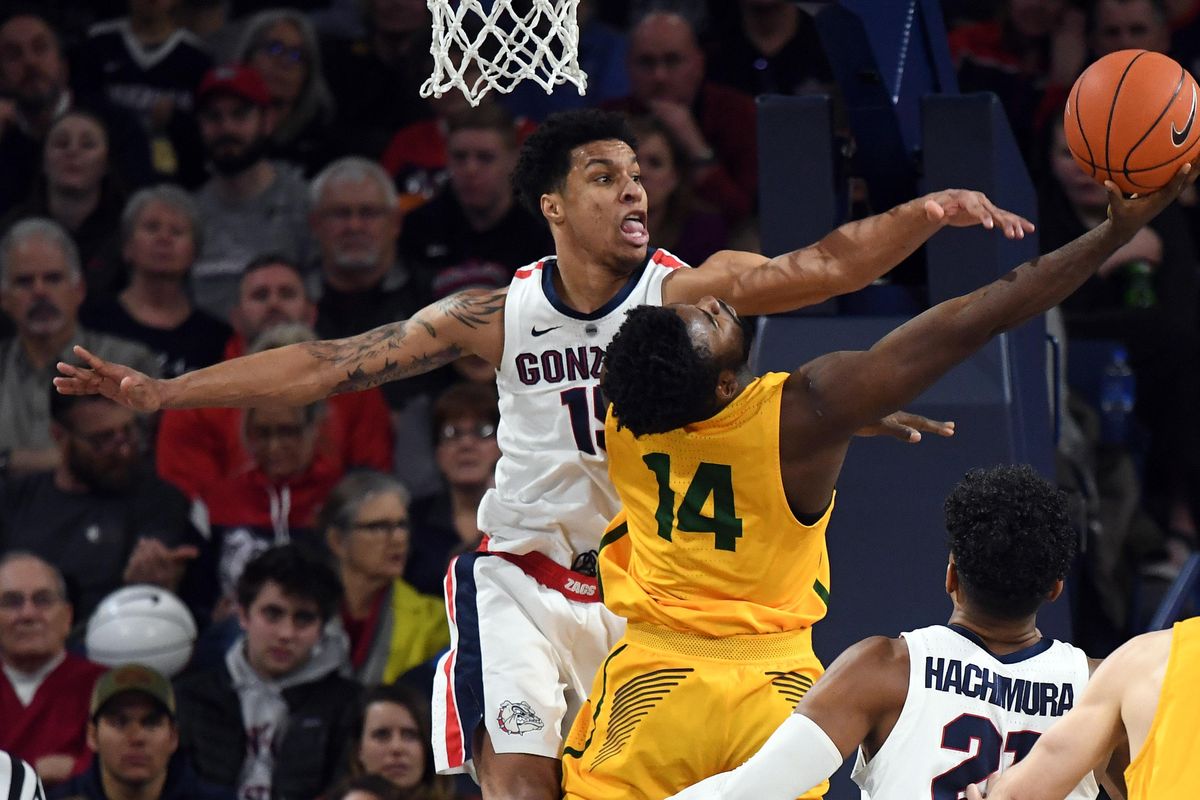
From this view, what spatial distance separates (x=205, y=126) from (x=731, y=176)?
2.48 m


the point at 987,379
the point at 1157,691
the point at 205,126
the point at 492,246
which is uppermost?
the point at 205,126

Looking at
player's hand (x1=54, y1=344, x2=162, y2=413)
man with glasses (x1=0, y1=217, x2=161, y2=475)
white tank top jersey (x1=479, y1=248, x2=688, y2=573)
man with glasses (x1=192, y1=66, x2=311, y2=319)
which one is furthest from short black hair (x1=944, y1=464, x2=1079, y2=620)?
man with glasses (x1=192, y1=66, x2=311, y2=319)

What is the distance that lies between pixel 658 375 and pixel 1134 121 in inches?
54.1

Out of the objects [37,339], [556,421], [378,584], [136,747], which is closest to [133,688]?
[136,747]

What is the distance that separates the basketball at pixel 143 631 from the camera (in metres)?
7.09

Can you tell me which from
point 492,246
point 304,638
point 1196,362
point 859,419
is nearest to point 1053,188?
point 1196,362

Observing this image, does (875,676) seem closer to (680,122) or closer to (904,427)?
(904,427)

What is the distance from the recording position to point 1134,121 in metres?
4.57

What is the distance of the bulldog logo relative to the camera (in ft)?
16.0

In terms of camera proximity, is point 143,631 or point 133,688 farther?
point 143,631

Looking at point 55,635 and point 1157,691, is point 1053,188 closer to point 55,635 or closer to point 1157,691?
point 55,635

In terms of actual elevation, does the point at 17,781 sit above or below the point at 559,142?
below

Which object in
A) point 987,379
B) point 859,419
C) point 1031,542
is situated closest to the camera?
point 1031,542

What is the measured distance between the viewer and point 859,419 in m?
4.18
